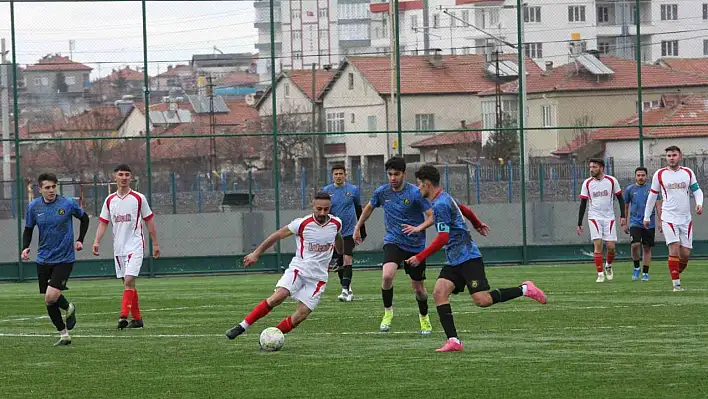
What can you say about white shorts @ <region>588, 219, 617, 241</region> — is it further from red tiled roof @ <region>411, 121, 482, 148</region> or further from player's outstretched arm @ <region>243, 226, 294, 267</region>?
player's outstretched arm @ <region>243, 226, 294, 267</region>

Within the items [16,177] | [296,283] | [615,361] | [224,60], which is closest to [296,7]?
[224,60]

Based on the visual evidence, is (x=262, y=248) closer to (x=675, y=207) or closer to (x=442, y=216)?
(x=442, y=216)

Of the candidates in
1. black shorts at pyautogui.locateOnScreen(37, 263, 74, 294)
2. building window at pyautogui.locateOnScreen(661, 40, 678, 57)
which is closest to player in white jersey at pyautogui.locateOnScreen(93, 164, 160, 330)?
black shorts at pyautogui.locateOnScreen(37, 263, 74, 294)

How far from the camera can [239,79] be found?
1297 inches

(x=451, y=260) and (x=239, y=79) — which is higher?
(x=239, y=79)

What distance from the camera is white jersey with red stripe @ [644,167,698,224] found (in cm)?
1991

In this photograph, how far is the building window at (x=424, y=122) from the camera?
102 ft

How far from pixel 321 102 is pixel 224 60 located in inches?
114

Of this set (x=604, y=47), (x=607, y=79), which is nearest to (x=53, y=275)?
(x=607, y=79)

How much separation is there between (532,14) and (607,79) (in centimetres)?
264

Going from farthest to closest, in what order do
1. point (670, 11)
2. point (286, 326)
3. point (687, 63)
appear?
point (687, 63), point (670, 11), point (286, 326)

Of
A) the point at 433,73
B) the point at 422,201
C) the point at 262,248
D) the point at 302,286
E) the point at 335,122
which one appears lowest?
the point at 302,286

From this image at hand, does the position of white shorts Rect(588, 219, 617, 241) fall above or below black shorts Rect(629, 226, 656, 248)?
above

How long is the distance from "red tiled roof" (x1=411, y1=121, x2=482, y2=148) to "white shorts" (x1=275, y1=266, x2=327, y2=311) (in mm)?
18047
